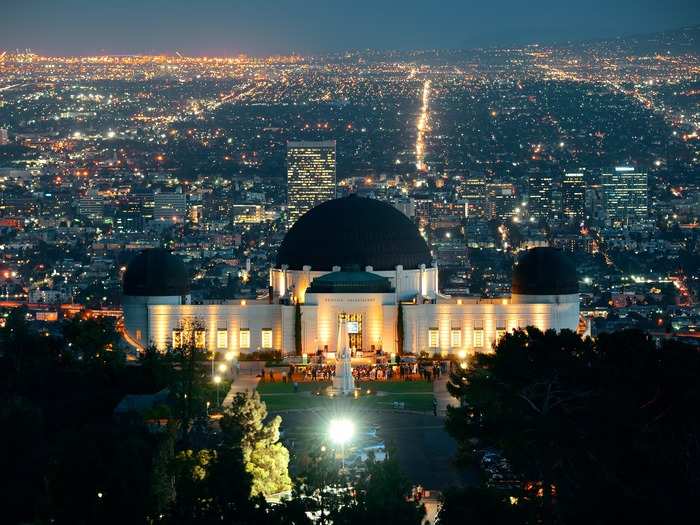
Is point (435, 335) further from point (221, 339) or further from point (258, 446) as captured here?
point (258, 446)

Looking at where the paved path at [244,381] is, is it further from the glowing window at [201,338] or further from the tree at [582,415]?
the tree at [582,415]

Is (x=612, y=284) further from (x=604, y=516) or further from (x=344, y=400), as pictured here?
(x=604, y=516)

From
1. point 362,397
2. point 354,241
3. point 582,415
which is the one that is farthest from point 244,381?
point 582,415

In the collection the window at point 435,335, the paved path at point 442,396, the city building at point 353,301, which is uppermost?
the city building at point 353,301

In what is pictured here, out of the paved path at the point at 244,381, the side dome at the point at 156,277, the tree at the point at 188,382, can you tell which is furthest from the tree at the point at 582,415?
the side dome at the point at 156,277

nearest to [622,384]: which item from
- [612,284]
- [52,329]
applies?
[52,329]

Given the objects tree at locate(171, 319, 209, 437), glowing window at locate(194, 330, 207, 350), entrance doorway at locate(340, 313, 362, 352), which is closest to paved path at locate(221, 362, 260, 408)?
tree at locate(171, 319, 209, 437)

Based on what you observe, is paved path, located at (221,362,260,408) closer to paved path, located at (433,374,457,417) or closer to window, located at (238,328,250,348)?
window, located at (238,328,250,348)
